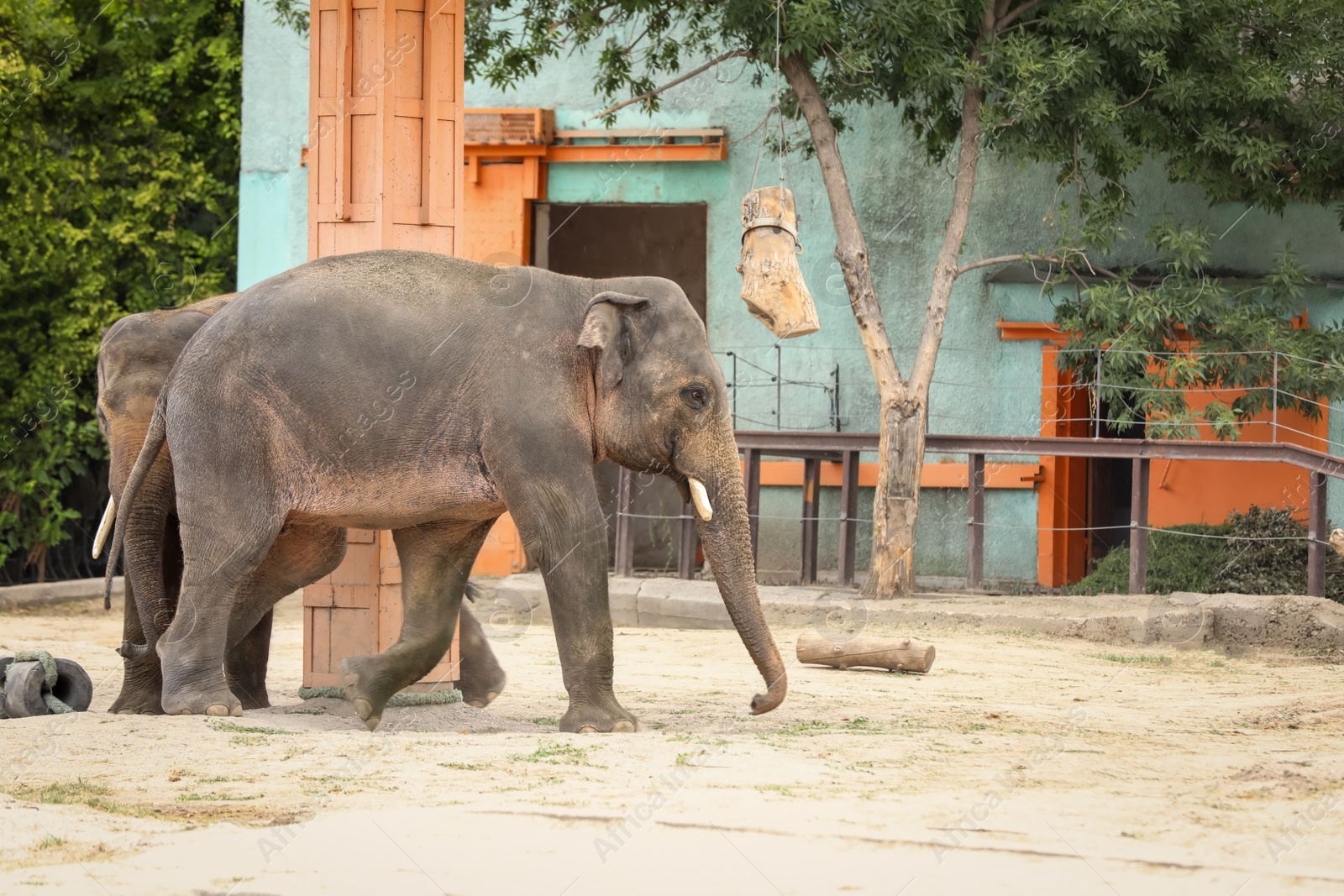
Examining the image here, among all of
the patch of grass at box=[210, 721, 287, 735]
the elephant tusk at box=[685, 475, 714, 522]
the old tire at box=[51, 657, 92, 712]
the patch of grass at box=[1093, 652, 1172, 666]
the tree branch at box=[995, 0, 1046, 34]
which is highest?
the tree branch at box=[995, 0, 1046, 34]

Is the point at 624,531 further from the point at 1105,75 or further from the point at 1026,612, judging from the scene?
the point at 1105,75

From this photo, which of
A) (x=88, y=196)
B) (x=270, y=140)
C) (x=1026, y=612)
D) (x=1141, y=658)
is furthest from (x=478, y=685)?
(x=270, y=140)

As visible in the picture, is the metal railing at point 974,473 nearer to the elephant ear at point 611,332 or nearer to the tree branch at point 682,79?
the tree branch at point 682,79

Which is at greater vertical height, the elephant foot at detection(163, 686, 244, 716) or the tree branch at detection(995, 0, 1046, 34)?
the tree branch at detection(995, 0, 1046, 34)

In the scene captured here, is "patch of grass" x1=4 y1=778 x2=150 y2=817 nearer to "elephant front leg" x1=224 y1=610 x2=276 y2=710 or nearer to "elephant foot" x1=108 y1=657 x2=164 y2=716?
"elephant foot" x1=108 y1=657 x2=164 y2=716

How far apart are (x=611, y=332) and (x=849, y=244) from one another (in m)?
7.25

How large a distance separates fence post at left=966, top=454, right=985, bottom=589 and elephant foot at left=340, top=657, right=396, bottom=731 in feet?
26.1

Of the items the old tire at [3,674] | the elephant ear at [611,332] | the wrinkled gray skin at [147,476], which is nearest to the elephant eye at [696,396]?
the elephant ear at [611,332]

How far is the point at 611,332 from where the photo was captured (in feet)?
22.9

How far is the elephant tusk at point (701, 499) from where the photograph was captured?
6.96m

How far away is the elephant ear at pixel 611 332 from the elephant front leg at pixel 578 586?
0.45 m

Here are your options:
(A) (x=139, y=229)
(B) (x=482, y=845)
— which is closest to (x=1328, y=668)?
(B) (x=482, y=845)

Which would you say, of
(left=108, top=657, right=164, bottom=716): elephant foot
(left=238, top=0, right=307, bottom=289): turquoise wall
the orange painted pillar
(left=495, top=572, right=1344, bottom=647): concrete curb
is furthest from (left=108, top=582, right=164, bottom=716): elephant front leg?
(left=238, top=0, right=307, bottom=289): turquoise wall

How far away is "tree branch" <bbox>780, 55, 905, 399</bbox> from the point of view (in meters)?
13.9
